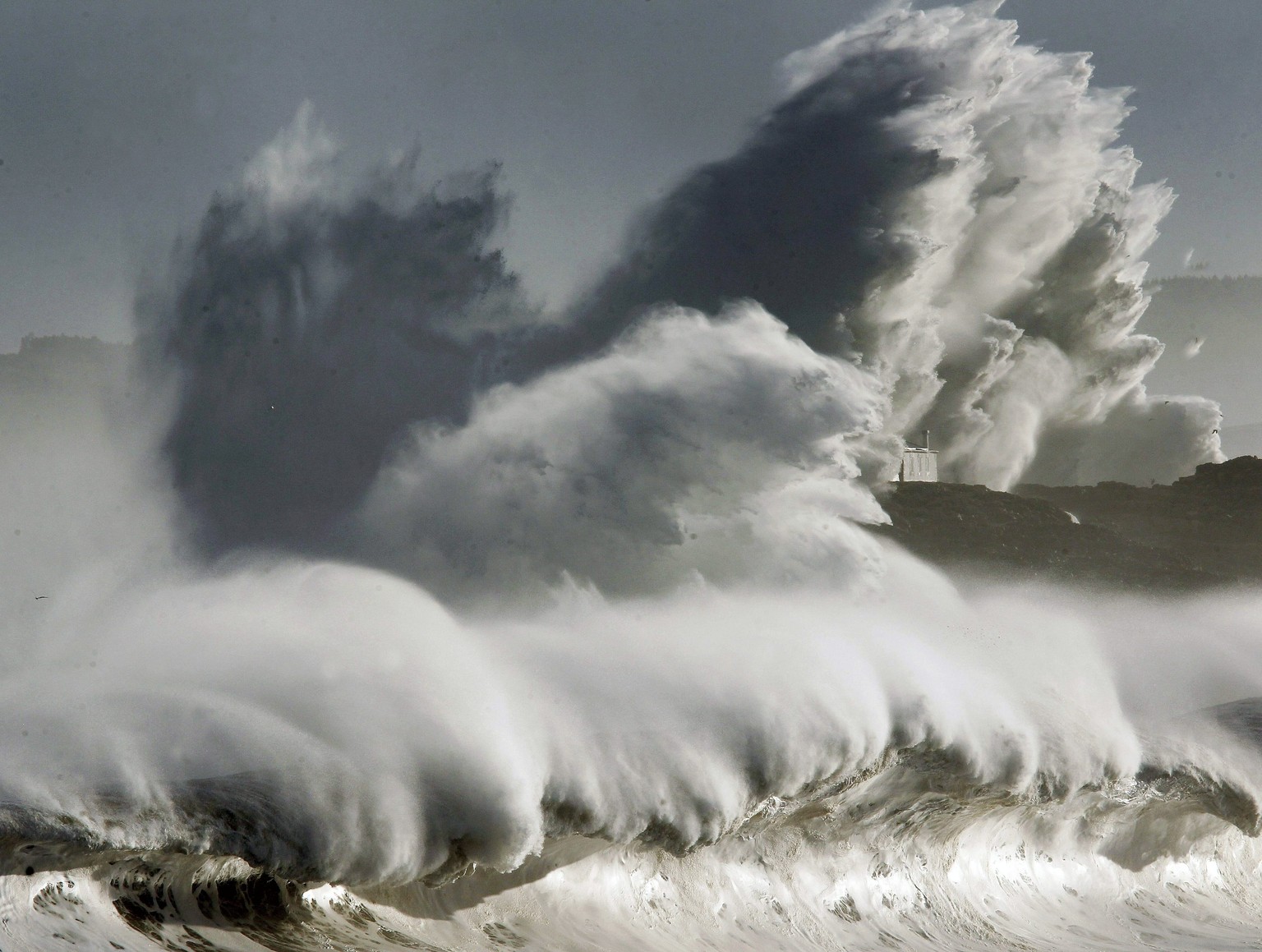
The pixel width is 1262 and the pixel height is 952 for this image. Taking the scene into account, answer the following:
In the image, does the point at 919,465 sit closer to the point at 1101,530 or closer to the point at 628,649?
the point at 1101,530

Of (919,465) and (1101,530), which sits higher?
(919,465)

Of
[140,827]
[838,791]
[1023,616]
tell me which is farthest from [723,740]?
[1023,616]

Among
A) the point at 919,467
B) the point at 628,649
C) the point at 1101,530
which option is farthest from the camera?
the point at 1101,530

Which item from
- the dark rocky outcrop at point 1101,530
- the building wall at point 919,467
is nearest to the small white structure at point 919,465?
the building wall at point 919,467

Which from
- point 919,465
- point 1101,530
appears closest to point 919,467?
point 919,465

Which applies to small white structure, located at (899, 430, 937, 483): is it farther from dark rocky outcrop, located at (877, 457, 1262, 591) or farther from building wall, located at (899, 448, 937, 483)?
dark rocky outcrop, located at (877, 457, 1262, 591)

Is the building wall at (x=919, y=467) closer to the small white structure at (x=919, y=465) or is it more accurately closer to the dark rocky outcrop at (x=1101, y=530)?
the small white structure at (x=919, y=465)
